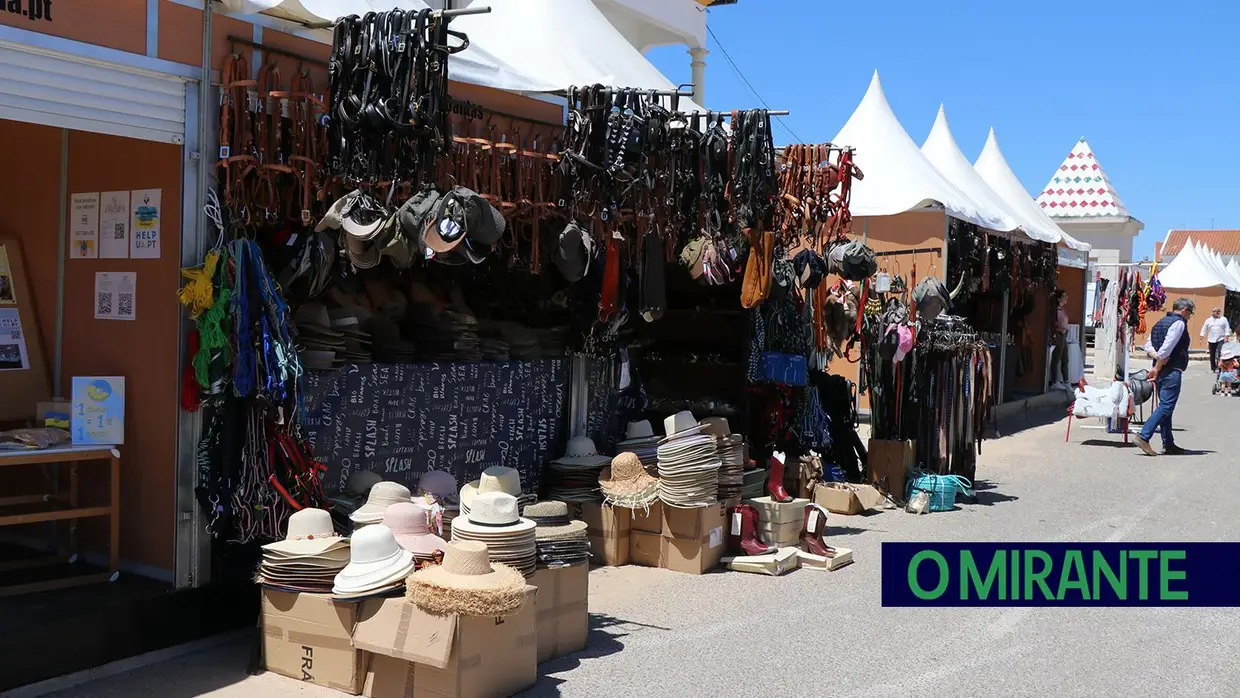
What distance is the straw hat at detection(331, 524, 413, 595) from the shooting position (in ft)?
15.2

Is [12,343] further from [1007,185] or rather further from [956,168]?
[1007,185]

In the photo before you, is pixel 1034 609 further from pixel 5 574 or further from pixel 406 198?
pixel 5 574

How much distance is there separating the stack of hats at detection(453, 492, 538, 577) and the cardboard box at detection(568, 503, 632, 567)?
2071 millimetres

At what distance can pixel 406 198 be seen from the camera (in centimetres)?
578

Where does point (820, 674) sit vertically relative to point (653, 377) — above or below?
below

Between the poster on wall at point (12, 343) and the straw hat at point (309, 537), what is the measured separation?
6.30 feet

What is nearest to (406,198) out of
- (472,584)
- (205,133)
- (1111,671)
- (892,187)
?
(205,133)

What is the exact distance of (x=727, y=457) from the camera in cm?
734

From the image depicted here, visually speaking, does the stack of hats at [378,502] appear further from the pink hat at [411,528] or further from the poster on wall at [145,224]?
the poster on wall at [145,224]

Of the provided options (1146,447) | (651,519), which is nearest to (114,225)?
(651,519)

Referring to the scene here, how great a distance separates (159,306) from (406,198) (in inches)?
52.7

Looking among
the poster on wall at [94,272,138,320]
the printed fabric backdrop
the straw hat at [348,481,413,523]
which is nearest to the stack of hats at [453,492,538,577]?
the straw hat at [348,481,413,523]

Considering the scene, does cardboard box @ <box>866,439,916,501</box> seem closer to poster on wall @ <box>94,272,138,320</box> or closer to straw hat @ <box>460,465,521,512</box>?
straw hat @ <box>460,465,521,512</box>

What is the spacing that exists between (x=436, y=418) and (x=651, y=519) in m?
1.55
